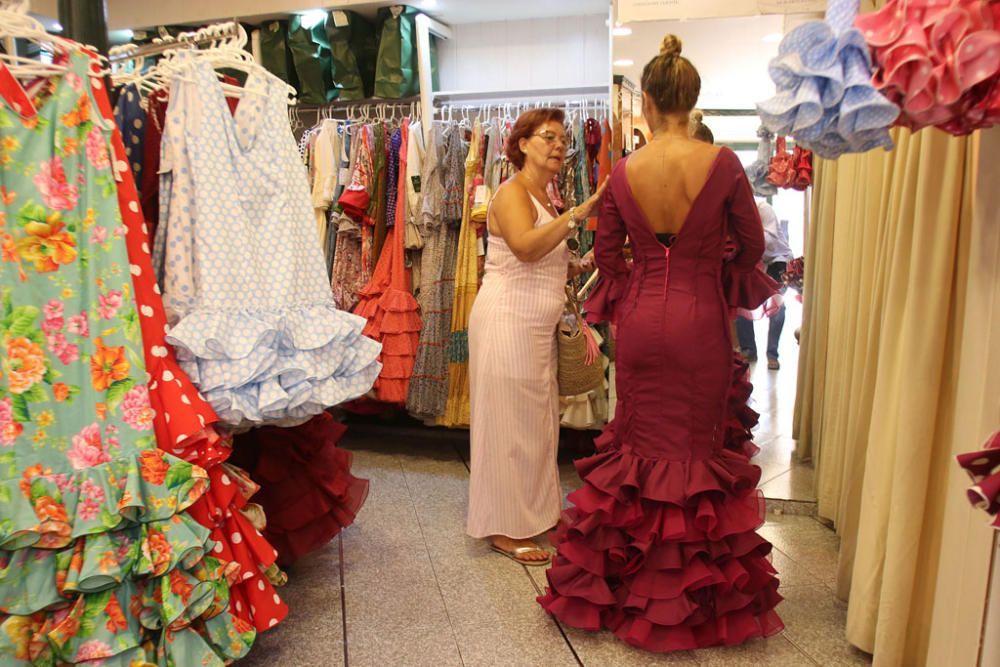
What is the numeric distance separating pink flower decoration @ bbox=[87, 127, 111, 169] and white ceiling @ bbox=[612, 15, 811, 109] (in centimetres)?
225

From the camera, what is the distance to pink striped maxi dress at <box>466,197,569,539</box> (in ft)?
9.61

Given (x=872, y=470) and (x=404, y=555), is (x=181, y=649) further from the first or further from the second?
(x=872, y=470)

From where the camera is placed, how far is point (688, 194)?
7.41 feet

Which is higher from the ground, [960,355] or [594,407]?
[960,355]

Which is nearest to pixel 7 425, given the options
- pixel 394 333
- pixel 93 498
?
pixel 93 498

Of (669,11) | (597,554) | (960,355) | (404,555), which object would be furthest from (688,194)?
(404,555)

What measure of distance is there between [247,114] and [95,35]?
1.68 feet

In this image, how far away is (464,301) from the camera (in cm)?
400

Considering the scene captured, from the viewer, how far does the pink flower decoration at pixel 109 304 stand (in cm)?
188

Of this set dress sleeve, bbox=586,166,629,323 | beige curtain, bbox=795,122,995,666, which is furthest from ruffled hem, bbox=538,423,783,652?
dress sleeve, bbox=586,166,629,323

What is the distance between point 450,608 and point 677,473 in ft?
2.96

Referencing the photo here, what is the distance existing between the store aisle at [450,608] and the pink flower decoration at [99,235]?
1274 mm

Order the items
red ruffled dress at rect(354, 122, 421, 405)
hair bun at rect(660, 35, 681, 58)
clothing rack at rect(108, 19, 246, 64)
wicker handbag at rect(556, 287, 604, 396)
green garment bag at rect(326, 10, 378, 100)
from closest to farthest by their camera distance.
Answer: hair bun at rect(660, 35, 681, 58), clothing rack at rect(108, 19, 246, 64), wicker handbag at rect(556, 287, 604, 396), red ruffled dress at rect(354, 122, 421, 405), green garment bag at rect(326, 10, 378, 100)

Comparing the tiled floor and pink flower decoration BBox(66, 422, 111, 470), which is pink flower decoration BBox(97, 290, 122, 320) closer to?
pink flower decoration BBox(66, 422, 111, 470)
